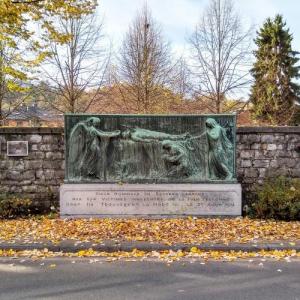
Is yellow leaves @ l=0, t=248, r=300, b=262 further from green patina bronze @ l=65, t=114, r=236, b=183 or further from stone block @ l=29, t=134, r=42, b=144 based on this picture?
stone block @ l=29, t=134, r=42, b=144

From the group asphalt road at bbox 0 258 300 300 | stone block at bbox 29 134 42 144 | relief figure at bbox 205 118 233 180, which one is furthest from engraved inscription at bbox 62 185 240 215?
asphalt road at bbox 0 258 300 300

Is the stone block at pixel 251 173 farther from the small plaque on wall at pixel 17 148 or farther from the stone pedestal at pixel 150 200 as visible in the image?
the small plaque on wall at pixel 17 148

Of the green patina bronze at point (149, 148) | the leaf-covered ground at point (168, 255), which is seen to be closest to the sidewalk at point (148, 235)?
the leaf-covered ground at point (168, 255)

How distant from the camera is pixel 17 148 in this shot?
10977 millimetres

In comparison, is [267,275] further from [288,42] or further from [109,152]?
[288,42]

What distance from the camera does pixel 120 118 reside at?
10383 millimetres

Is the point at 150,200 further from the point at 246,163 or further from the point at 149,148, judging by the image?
the point at 246,163

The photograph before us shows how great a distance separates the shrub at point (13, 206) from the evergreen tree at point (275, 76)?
75.2ft

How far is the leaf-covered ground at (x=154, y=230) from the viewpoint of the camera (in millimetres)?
7754

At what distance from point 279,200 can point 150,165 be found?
3044mm

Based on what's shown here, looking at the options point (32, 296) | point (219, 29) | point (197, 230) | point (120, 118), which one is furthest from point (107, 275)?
point (219, 29)

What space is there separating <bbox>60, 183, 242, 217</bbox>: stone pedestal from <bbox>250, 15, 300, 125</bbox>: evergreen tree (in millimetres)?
21523

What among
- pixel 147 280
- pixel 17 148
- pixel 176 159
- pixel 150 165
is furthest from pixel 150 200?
pixel 147 280

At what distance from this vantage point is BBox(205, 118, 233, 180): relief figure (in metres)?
10.2
